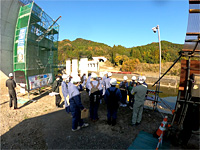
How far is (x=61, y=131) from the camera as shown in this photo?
3.54m

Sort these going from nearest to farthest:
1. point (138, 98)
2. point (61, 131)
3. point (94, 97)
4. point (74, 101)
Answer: point (74, 101) → point (61, 131) → point (138, 98) → point (94, 97)

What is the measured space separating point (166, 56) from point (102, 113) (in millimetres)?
47209

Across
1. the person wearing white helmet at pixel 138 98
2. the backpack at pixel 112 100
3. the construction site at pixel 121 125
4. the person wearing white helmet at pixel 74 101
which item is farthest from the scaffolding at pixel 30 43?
the person wearing white helmet at pixel 138 98

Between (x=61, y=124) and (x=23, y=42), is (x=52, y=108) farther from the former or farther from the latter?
(x=23, y=42)

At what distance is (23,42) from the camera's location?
8.20m

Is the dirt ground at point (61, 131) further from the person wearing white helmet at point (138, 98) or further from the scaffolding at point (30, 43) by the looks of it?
the scaffolding at point (30, 43)

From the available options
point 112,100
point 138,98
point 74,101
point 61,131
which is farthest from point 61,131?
point 138,98

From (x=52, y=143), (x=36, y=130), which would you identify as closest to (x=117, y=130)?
(x=52, y=143)

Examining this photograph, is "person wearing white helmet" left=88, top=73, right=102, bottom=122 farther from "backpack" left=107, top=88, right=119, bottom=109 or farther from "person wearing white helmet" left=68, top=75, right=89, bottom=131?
"person wearing white helmet" left=68, top=75, right=89, bottom=131

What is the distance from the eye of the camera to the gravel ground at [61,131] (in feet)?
9.78

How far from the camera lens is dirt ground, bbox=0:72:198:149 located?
2.98 meters

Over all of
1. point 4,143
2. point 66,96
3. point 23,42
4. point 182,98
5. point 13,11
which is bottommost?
point 4,143

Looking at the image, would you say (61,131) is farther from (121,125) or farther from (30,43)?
(30,43)

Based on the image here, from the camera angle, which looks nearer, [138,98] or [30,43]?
[138,98]
